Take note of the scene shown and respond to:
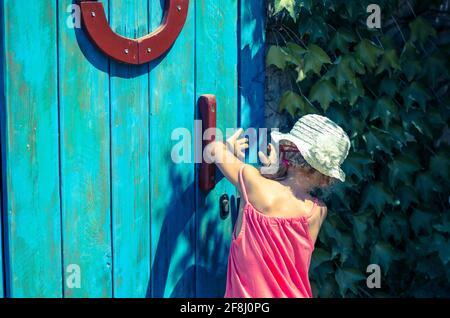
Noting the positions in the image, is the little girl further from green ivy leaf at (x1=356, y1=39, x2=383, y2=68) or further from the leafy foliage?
green ivy leaf at (x1=356, y1=39, x2=383, y2=68)

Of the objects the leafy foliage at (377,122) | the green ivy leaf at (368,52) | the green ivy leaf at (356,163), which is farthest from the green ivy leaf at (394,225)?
the green ivy leaf at (368,52)

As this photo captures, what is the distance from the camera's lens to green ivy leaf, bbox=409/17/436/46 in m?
2.91

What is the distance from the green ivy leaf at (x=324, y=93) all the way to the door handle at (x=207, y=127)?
471 mm

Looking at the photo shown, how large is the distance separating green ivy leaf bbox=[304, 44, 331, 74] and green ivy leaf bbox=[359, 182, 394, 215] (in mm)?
542

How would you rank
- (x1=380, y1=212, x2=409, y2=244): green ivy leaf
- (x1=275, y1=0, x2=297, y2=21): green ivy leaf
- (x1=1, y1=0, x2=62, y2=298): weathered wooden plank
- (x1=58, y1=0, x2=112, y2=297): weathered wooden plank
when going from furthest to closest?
(x1=380, y1=212, x2=409, y2=244): green ivy leaf
(x1=275, y1=0, x2=297, y2=21): green ivy leaf
(x1=58, y1=0, x2=112, y2=297): weathered wooden plank
(x1=1, y1=0, x2=62, y2=298): weathered wooden plank

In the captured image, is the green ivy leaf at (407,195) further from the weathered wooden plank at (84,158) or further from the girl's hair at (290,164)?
the weathered wooden plank at (84,158)

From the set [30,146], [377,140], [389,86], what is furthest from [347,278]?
[30,146]

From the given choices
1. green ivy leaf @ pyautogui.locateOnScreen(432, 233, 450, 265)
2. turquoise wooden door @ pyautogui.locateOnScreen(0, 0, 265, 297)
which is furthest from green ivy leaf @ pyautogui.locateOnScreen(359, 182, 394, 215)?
turquoise wooden door @ pyautogui.locateOnScreen(0, 0, 265, 297)

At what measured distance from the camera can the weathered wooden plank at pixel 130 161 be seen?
2328 millimetres

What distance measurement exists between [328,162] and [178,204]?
57cm

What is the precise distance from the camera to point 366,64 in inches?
113

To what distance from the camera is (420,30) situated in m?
2.91

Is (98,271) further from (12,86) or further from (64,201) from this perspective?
(12,86)
